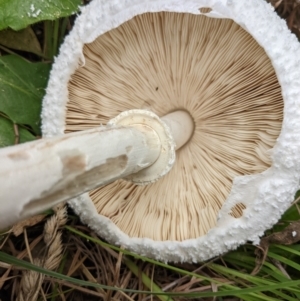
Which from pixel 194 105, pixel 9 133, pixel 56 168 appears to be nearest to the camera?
pixel 56 168

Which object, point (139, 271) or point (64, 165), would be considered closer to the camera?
point (64, 165)

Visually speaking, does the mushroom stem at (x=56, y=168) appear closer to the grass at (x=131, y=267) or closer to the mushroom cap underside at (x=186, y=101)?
the mushroom cap underside at (x=186, y=101)

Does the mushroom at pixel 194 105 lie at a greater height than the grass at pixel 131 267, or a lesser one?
greater

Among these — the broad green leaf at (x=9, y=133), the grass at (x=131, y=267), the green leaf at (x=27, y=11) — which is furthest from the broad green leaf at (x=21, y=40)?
the broad green leaf at (x=9, y=133)

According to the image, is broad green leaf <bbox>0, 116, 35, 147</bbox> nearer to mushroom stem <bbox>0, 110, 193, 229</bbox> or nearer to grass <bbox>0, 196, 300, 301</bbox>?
grass <bbox>0, 196, 300, 301</bbox>

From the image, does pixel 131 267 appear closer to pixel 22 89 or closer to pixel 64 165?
pixel 22 89

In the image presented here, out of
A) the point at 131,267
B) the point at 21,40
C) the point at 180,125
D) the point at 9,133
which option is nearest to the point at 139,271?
the point at 131,267

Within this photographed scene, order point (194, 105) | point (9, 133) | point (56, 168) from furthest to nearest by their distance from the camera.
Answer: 1. point (9, 133)
2. point (194, 105)
3. point (56, 168)
